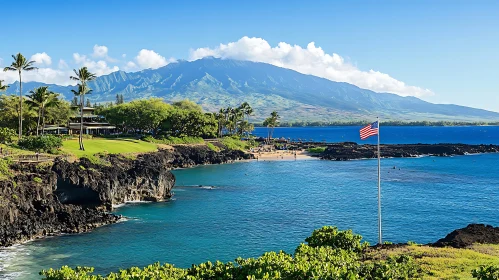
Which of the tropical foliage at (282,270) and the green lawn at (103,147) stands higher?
the green lawn at (103,147)

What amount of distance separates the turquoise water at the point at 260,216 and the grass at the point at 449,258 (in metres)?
14.1

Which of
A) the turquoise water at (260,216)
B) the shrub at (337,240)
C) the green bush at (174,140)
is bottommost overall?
the turquoise water at (260,216)

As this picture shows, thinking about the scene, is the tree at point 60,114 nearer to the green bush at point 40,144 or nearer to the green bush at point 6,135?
the green bush at point 6,135

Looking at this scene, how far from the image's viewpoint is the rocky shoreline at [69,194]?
4725cm

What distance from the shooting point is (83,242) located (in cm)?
4594

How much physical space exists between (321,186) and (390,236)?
1406 inches

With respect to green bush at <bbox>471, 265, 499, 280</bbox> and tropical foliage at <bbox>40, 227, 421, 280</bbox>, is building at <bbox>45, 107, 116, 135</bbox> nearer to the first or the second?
tropical foliage at <bbox>40, 227, 421, 280</bbox>

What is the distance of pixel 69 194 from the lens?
59656 millimetres

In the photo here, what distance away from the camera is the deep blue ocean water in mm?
42531

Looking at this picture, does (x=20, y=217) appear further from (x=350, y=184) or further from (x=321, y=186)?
(x=350, y=184)

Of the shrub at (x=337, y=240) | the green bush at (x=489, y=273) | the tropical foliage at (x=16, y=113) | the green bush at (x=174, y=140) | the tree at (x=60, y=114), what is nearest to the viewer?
the green bush at (x=489, y=273)

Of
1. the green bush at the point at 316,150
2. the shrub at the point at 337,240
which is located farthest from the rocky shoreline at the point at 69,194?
the green bush at the point at 316,150

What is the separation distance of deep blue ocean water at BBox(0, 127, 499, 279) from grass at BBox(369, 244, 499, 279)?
14096mm

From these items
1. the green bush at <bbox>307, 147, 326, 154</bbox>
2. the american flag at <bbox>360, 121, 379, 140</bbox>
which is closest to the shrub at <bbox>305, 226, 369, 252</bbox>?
the american flag at <bbox>360, 121, 379, 140</bbox>
